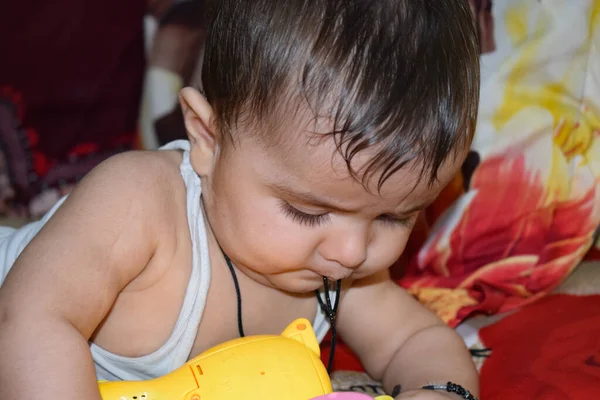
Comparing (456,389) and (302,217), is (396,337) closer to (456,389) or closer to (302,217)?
(456,389)

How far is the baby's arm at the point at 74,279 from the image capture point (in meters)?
0.80

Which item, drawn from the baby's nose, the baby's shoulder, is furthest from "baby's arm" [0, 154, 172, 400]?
the baby's nose

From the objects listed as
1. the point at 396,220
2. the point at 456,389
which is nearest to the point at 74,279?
the point at 396,220

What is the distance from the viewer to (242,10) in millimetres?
882

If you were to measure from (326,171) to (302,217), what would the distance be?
83mm

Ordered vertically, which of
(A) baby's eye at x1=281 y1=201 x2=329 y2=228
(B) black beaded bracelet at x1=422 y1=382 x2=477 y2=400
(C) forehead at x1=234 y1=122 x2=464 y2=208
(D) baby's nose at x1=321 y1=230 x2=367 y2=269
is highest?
(C) forehead at x1=234 y1=122 x2=464 y2=208

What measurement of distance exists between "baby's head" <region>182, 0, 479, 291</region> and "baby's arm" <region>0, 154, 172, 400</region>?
111mm

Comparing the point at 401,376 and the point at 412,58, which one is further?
the point at 401,376

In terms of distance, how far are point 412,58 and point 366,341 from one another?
0.50 meters

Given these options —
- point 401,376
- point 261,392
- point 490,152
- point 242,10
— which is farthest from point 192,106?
point 490,152

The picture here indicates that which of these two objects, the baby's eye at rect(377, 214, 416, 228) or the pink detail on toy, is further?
the baby's eye at rect(377, 214, 416, 228)

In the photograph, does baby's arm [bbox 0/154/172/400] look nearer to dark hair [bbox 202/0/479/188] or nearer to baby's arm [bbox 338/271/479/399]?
dark hair [bbox 202/0/479/188]

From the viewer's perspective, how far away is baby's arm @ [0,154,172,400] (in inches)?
31.3

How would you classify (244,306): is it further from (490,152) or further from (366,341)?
(490,152)
